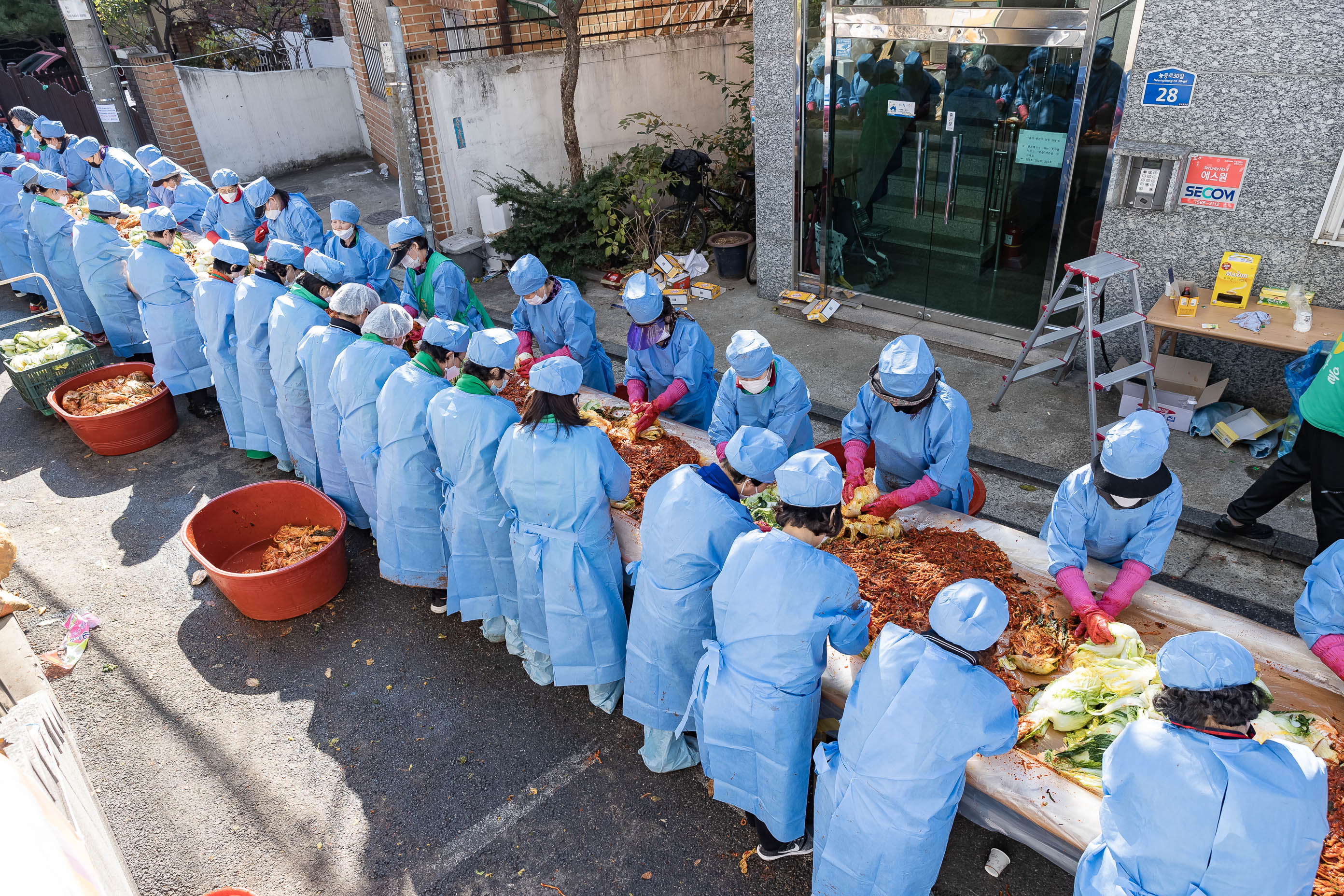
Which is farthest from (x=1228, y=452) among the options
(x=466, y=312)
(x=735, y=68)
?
(x=735, y=68)

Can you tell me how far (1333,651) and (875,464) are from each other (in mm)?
2220

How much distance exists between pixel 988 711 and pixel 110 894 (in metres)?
2.68

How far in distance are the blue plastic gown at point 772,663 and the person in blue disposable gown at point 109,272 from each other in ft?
22.8

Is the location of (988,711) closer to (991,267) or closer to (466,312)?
(466,312)

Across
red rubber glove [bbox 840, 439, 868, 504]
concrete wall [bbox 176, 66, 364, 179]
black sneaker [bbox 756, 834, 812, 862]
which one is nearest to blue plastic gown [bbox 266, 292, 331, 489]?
red rubber glove [bbox 840, 439, 868, 504]

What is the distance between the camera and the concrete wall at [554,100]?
949 centimetres

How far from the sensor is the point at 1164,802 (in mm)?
2318

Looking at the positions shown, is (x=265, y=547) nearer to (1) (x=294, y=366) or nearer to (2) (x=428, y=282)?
(1) (x=294, y=366)

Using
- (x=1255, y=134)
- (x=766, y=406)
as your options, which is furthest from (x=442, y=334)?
(x=1255, y=134)

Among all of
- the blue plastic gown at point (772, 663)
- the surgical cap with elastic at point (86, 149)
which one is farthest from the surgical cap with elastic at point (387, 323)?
the surgical cap with elastic at point (86, 149)

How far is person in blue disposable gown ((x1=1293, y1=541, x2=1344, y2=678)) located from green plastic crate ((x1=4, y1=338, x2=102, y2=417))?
8999mm

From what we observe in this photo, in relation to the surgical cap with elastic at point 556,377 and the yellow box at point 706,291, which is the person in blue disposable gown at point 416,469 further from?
the yellow box at point 706,291

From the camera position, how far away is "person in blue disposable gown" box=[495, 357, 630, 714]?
3.89 metres

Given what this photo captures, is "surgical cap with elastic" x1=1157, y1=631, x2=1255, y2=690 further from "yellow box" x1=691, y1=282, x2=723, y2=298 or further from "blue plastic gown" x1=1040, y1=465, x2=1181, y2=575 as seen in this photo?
"yellow box" x1=691, y1=282, x2=723, y2=298
